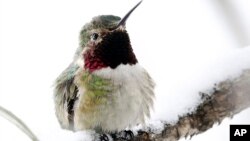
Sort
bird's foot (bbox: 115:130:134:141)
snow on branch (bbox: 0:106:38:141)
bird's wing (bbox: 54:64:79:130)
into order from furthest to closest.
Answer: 1. bird's wing (bbox: 54:64:79:130)
2. bird's foot (bbox: 115:130:134:141)
3. snow on branch (bbox: 0:106:38:141)

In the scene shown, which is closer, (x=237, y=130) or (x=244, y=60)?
(x=244, y=60)

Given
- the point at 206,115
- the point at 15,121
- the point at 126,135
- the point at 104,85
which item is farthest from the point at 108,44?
the point at 15,121

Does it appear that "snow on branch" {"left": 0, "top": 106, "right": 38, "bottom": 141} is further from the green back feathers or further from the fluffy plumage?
the green back feathers

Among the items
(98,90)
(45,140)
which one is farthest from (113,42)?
(45,140)

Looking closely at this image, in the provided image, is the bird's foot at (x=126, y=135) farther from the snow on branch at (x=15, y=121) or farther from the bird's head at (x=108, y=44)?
the snow on branch at (x=15, y=121)

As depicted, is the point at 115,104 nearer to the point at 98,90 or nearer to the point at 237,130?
the point at 98,90

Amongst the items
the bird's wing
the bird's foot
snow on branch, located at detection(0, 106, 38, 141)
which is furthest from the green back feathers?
snow on branch, located at detection(0, 106, 38, 141)

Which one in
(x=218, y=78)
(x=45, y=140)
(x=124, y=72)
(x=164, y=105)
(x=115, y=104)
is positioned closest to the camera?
(x=45, y=140)

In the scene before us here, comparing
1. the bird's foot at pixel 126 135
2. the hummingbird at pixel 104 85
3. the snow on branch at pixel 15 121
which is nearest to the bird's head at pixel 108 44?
the hummingbird at pixel 104 85

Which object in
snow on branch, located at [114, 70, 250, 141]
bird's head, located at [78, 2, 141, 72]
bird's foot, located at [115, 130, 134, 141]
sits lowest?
bird's foot, located at [115, 130, 134, 141]
